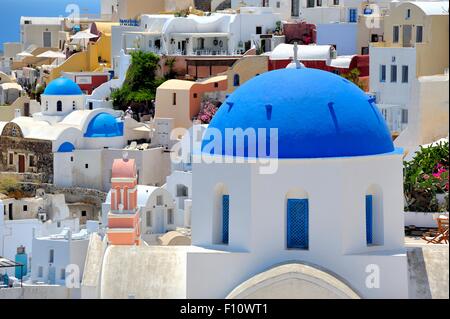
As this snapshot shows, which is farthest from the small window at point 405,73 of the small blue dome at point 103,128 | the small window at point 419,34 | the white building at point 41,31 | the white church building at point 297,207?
the white building at point 41,31

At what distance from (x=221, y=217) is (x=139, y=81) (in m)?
32.3

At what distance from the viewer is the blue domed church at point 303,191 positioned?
730 inches

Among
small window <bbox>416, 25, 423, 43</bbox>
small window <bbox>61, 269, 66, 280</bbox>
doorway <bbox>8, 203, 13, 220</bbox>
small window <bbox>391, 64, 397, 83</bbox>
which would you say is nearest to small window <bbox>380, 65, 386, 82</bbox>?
small window <bbox>391, 64, 397, 83</bbox>

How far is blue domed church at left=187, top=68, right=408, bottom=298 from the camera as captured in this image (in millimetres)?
18547

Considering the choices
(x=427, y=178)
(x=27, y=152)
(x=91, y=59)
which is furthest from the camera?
(x=91, y=59)

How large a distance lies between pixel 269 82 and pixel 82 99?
102 ft

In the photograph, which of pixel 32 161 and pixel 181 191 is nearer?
pixel 181 191

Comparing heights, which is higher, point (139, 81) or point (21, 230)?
point (139, 81)

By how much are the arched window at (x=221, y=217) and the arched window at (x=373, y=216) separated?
171cm

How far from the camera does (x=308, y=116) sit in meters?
18.7

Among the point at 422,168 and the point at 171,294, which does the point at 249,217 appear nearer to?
the point at 171,294

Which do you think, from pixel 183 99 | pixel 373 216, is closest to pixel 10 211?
pixel 183 99

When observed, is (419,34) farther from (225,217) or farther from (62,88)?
(225,217)
